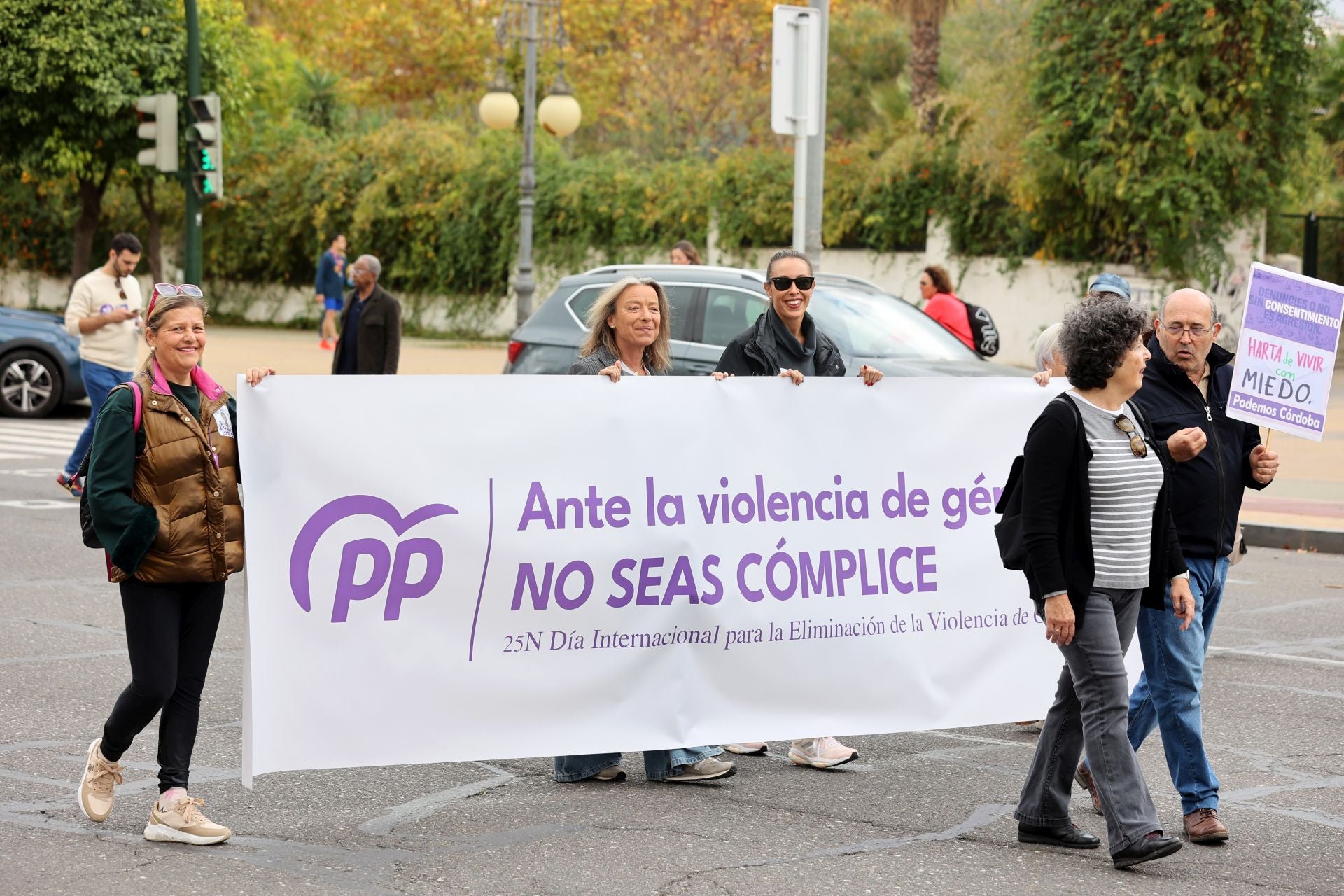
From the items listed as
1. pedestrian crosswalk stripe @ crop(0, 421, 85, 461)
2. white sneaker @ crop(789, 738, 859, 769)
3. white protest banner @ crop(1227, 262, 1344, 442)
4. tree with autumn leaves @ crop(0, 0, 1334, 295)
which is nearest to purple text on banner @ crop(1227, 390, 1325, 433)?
white protest banner @ crop(1227, 262, 1344, 442)

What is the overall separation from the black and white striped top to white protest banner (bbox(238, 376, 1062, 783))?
A: 4.38 ft

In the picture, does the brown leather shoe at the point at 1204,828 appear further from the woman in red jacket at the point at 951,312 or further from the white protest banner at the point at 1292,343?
the woman in red jacket at the point at 951,312

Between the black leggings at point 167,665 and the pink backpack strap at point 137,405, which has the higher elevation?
the pink backpack strap at point 137,405

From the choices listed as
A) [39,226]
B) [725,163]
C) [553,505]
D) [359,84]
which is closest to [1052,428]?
[553,505]

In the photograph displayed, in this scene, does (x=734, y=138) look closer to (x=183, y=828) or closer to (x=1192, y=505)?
(x=1192, y=505)

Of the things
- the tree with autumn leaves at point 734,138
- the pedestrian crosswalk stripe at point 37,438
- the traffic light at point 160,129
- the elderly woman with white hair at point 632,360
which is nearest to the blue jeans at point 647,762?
the elderly woman with white hair at point 632,360

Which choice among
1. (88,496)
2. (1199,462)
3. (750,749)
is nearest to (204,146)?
(750,749)

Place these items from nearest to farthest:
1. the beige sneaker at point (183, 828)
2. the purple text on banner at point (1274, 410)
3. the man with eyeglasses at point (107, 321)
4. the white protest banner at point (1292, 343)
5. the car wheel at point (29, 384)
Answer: the beige sneaker at point (183, 828)
the purple text on banner at point (1274, 410)
the white protest banner at point (1292, 343)
the man with eyeglasses at point (107, 321)
the car wheel at point (29, 384)

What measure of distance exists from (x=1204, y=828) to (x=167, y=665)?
3.13 meters

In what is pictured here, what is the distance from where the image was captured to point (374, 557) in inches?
211

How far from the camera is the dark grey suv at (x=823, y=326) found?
37.7 ft

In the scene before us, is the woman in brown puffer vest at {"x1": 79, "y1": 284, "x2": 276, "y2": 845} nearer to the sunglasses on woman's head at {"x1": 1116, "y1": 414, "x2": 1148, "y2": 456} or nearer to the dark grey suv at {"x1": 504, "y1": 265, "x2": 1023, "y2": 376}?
the sunglasses on woman's head at {"x1": 1116, "y1": 414, "x2": 1148, "y2": 456}

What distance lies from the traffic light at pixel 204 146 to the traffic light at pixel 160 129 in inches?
7.5

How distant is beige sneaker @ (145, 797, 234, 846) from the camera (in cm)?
499
